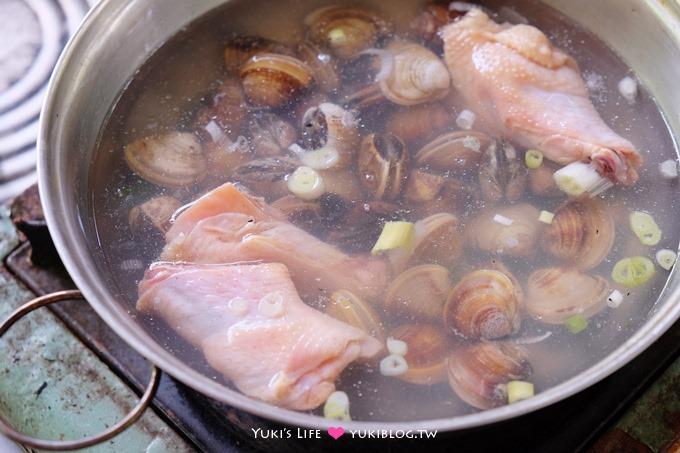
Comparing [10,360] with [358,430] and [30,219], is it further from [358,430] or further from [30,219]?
[358,430]

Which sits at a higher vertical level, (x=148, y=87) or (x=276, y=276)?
(x=148, y=87)

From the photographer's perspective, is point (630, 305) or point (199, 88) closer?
point (630, 305)

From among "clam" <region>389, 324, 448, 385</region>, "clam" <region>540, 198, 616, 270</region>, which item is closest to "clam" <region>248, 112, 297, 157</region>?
"clam" <region>389, 324, 448, 385</region>

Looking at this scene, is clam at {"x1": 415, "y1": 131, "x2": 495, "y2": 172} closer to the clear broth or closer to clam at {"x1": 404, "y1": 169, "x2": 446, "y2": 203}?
clam at {"x1": 404, "y1": 169, "x2": 446, "y2": 203}

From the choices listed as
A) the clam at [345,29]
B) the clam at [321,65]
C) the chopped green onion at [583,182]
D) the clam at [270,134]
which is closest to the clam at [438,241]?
the chopped green onion at [583,182]

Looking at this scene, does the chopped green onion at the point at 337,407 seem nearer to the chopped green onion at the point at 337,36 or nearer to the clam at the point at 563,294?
the clam at the point at 563,294

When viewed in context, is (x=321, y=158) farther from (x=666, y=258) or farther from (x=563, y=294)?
(x=666, y=258)

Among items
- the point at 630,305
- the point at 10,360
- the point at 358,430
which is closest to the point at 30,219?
the point at 10,360

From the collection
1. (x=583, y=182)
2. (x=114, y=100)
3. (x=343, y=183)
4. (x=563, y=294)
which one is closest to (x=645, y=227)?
(x=583, y=182)
